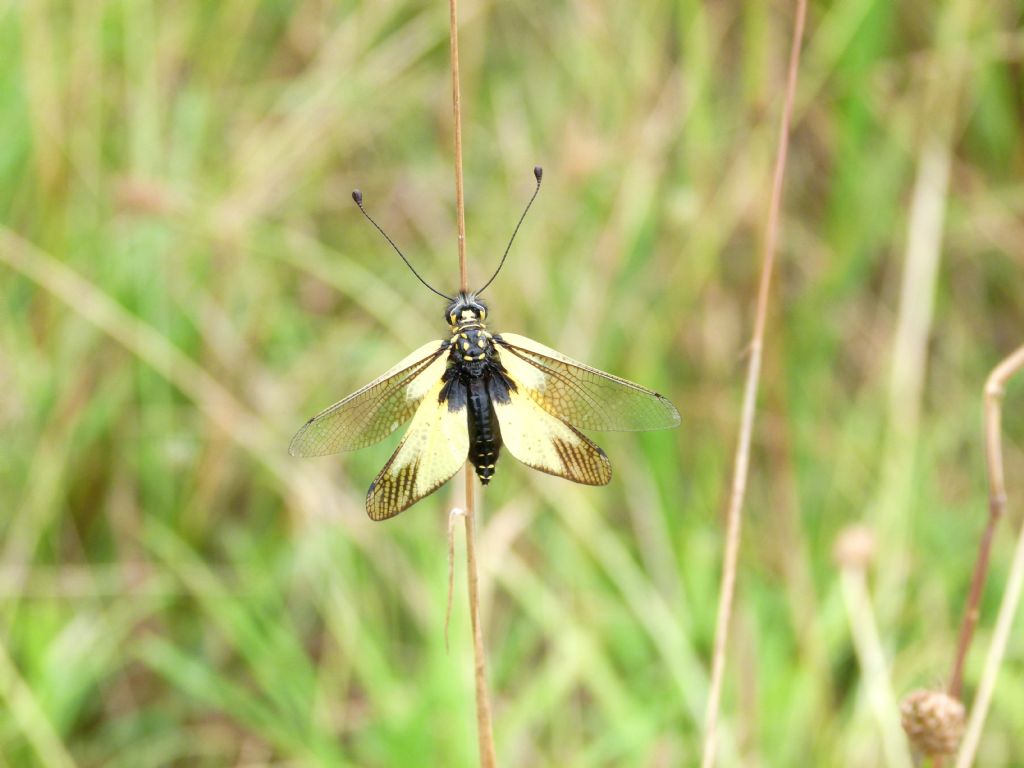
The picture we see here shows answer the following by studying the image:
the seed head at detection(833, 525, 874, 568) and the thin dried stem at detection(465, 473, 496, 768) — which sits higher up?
the seed head at detection(833, 525, 874, 568)

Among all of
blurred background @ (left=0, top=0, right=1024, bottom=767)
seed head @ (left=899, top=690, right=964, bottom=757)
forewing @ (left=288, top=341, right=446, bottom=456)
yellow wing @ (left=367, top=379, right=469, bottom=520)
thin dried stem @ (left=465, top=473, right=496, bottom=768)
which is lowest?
seed head @ (left=899, top=690, right=964, bottom=757)

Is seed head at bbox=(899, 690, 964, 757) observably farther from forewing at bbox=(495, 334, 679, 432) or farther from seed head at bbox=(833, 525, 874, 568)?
seed head at bbox=(833, 525, 874, 568)

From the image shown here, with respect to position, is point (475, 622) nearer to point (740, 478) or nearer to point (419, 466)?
point (419, 466)

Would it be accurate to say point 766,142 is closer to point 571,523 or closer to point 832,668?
point 571,523

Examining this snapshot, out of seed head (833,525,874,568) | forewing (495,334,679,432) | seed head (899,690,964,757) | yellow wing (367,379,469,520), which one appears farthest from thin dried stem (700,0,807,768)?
seed head (833,525,874,568)

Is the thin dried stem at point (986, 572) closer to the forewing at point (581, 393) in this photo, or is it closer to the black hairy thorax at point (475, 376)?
the forewing at point (581, 393)

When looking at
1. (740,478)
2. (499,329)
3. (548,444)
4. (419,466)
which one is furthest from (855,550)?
(499,329)
